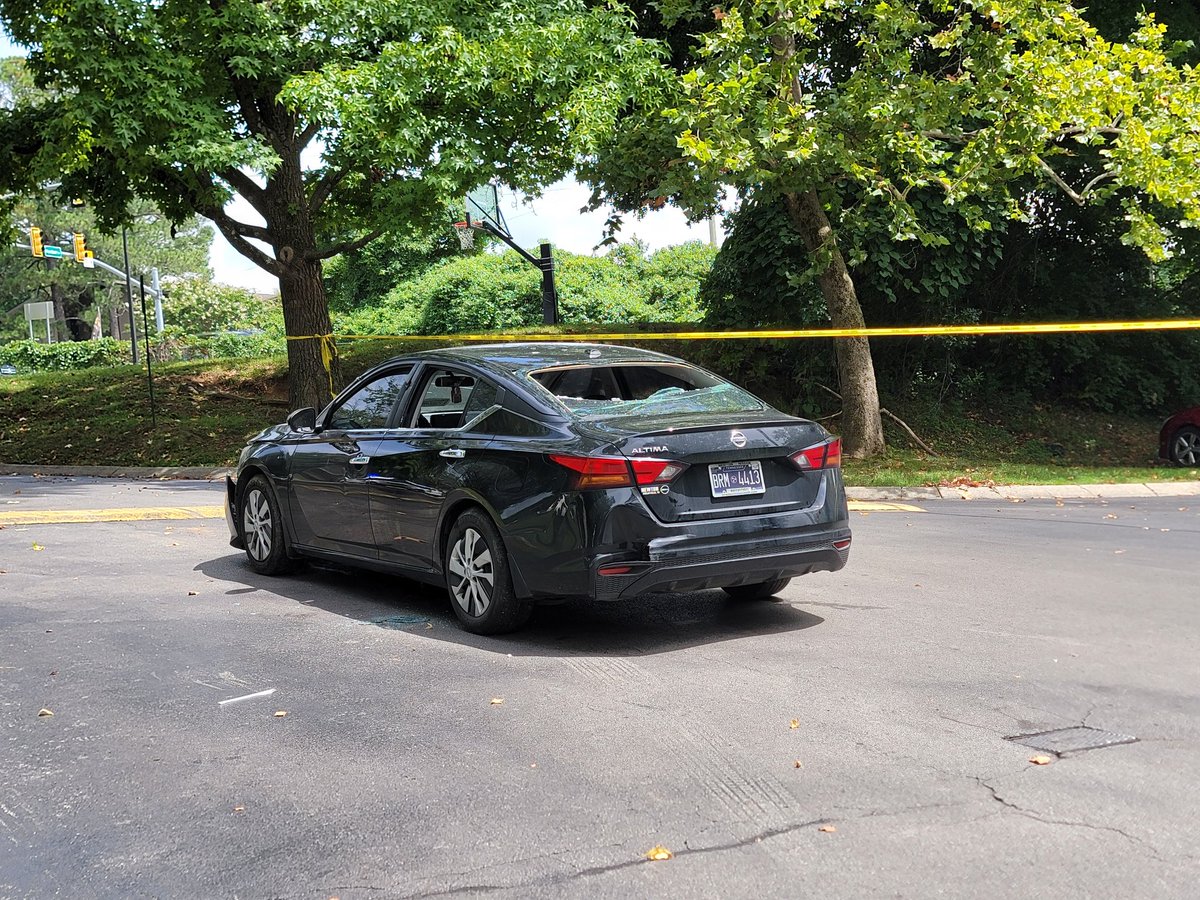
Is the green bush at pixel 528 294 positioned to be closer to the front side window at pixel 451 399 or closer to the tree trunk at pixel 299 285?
the tree trunk at pixel 299 285

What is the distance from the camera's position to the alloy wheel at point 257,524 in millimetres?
8430

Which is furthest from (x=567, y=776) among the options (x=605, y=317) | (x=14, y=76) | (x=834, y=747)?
(x=14, y=76)

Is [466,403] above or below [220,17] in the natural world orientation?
below

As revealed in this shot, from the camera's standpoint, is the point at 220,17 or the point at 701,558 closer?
the point at 701,558

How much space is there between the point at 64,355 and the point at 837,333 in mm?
38324

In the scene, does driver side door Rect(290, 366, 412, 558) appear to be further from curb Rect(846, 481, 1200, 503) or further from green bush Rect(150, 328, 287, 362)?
green bush Rect(150, 328, 287, 362)

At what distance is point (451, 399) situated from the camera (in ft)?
22.8

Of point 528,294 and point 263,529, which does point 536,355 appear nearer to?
point 263,529

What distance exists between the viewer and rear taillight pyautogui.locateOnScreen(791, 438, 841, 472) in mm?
6289

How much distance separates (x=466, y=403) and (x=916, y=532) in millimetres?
4796

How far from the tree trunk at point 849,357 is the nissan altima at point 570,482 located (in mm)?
9251

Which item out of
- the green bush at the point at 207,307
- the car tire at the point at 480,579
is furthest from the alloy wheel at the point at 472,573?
the green bush at the point at 207,307

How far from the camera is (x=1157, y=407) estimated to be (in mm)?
20078

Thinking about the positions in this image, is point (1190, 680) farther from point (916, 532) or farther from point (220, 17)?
point (220, 17)
